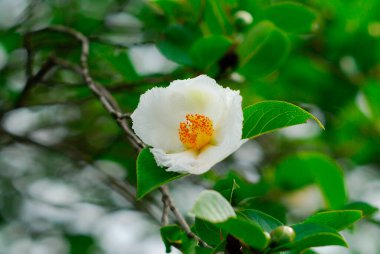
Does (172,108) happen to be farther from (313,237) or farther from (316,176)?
(316,176)

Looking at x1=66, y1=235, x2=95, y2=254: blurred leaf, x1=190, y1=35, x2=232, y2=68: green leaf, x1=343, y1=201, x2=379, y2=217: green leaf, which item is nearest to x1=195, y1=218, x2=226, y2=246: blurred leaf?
x1=343, y1=201, x2=379, y2=217: green leaf

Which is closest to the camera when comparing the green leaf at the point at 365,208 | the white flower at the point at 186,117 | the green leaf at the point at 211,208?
the green leaf at the point at 211,208

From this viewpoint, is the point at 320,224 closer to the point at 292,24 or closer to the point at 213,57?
the point at 213,57

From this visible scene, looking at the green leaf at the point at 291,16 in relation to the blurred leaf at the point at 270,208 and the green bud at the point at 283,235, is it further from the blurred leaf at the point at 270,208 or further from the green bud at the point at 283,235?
the green bud at the point at 283,235

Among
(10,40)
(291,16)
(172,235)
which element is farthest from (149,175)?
(10,40)

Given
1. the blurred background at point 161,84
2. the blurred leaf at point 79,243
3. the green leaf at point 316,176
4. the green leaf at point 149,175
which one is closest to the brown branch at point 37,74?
the blurred background at point 161,84

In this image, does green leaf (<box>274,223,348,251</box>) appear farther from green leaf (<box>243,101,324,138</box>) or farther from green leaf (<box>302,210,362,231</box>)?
green leaf (<box>243,101,324,138</box>)
